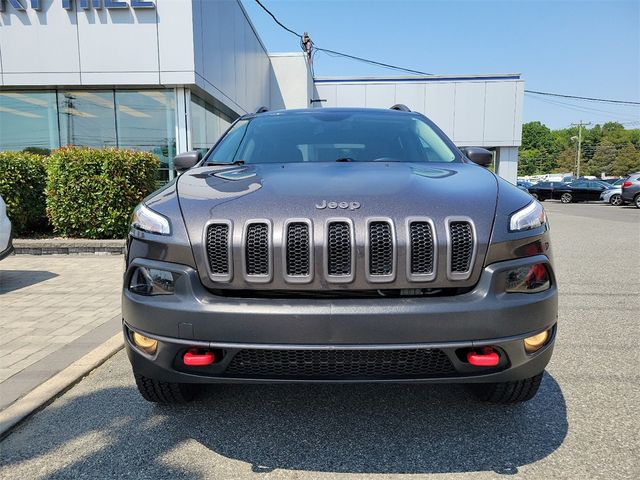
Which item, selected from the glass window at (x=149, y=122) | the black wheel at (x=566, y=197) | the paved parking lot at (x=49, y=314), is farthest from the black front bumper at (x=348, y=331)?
the black wheel at (x=566, y=197)

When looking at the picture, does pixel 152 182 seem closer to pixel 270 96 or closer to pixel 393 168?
pixel 393 168

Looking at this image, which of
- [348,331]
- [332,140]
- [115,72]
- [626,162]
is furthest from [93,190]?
[626,162]

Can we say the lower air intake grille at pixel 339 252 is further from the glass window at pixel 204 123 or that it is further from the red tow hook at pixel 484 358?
the glass window at pixel 204 123

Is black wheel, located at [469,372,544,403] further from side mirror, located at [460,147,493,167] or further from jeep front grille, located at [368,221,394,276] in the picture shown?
side mirror, located at [460,147,493,167]

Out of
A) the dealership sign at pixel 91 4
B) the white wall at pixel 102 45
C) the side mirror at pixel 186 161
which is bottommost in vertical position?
the side mirror at pixel 186 161

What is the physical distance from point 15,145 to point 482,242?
13.7 metres

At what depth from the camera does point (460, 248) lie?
6.66ft

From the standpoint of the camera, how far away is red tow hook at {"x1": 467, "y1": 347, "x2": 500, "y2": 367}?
202 centimetres

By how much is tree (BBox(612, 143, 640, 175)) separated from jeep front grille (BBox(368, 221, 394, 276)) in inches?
4253

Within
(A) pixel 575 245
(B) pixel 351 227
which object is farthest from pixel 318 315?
(A) pixel 575 245

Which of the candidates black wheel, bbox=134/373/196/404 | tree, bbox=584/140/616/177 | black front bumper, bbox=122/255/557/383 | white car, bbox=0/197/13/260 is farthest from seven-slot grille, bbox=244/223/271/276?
tree, bbox=584/140/616/177

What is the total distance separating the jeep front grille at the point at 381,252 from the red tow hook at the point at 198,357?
0.75m

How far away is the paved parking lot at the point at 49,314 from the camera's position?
3.29 meters

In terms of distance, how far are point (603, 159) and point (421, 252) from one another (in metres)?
124
